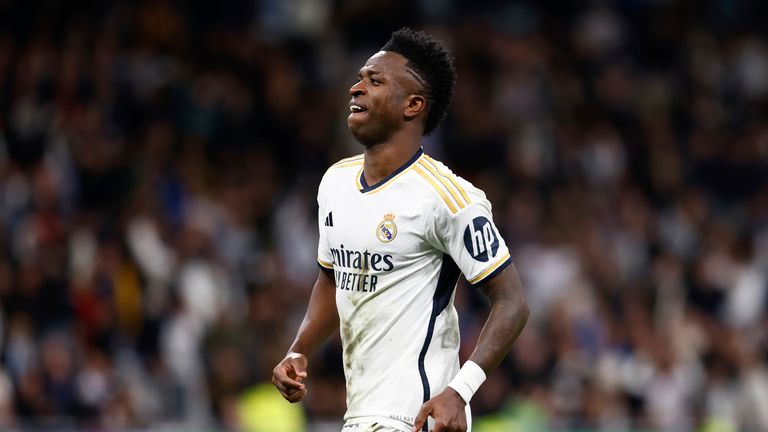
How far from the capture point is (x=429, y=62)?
18.2ft

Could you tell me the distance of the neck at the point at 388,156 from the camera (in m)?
5.50

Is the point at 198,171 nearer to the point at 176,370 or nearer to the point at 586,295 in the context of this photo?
the point at 176,370

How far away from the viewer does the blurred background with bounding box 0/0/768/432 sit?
12.1m

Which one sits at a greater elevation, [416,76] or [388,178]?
[416,76]

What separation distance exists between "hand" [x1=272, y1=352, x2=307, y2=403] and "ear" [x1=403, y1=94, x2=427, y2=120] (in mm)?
1034

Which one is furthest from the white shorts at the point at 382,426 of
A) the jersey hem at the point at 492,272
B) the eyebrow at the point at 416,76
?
the eyebrow at the point at 416,76

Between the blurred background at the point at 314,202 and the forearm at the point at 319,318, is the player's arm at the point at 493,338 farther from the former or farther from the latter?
the blurred background at the point at 314,202

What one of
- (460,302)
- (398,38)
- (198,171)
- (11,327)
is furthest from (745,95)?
(398,38)

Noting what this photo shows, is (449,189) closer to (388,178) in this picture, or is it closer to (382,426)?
(388,178)

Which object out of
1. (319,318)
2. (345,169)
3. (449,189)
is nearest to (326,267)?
(319,318)

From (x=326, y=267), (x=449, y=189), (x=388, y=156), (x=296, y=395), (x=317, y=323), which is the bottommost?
(x=296, y=395)

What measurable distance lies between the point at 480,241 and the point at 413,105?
62 centimetres

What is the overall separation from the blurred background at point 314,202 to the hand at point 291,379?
6072 millimetres

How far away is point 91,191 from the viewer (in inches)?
517
